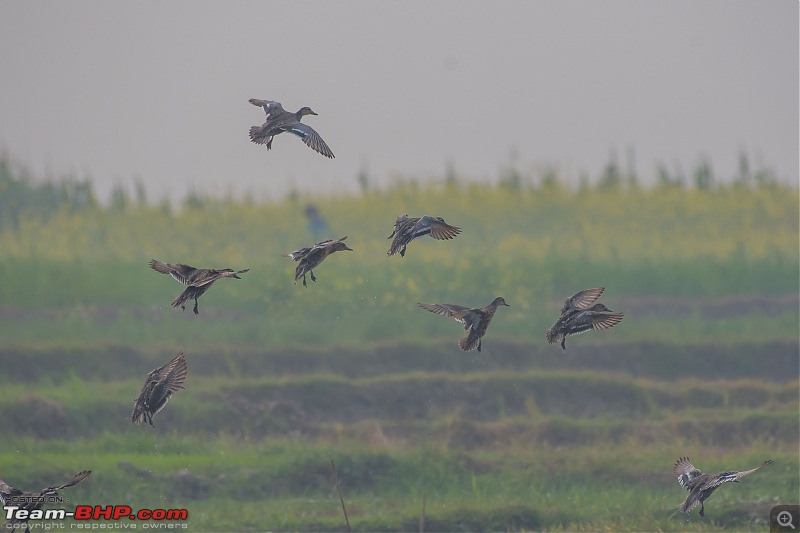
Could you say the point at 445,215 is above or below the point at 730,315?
above

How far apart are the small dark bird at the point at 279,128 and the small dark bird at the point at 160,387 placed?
81.4 inches

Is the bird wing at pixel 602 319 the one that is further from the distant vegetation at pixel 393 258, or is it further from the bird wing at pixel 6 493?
the distant vegetation at pixel 393 258

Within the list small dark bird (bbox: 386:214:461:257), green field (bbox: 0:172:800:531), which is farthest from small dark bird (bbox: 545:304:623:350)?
green field (bbox: 0:172:800:531)

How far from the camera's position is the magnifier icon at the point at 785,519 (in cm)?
1560

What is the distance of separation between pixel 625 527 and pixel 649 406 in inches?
270

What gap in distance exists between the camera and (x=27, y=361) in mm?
24094

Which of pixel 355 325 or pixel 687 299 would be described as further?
pixel 687 299

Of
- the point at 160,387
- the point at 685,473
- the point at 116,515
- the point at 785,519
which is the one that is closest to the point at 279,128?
the point at 160,387

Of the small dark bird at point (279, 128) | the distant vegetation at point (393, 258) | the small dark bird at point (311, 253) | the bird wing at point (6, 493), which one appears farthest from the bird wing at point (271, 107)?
the distant vegetation at point (393, 258)

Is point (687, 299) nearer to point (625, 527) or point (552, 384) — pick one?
point (552, 384)

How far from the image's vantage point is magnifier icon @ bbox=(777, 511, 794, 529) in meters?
15.6

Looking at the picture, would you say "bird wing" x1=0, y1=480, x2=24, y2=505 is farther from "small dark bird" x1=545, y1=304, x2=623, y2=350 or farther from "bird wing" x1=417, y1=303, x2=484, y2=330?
"small dark bird" x1=545, y1=304, x2=623, y2=350

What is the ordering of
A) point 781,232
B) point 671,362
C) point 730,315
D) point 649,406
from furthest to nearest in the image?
point 781,232, point 730,315, point 671,362, point 649,406

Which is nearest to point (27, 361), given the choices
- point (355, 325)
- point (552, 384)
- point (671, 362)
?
point (355, 325)
